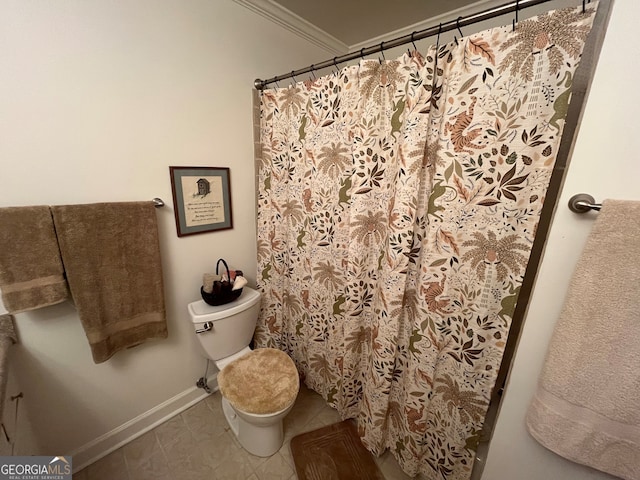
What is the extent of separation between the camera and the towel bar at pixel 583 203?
0.58 metres

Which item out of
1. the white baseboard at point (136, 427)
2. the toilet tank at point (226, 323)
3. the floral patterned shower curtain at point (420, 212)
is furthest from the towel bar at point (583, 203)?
the white baseboard at point (136, 427)

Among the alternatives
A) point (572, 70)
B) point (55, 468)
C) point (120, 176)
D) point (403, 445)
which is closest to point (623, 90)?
point (572, 70)

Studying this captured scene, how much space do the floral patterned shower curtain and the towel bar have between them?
0.13 metres

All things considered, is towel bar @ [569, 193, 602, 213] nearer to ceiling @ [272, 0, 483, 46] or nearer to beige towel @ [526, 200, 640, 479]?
beige towel @ [526, 200, 640, 479]

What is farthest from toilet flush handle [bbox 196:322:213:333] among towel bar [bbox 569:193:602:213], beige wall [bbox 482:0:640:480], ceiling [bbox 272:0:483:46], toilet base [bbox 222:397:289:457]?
ceiling [bbox 272:0:483:46]

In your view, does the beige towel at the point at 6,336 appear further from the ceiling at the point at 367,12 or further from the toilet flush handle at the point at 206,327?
the ceiling at the point at 367,12

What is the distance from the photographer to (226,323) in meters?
1.33

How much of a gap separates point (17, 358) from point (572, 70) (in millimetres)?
2187

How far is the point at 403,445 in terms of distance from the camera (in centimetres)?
116

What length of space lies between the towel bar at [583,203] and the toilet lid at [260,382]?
1302 mm

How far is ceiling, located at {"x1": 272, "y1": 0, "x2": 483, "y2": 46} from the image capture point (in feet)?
4.33

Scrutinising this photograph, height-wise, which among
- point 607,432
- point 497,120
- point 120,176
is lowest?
point 607,432

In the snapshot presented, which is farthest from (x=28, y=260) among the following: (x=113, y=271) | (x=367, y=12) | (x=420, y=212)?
(x=367, y=12)

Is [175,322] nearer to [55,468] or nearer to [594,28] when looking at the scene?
[55,468]
